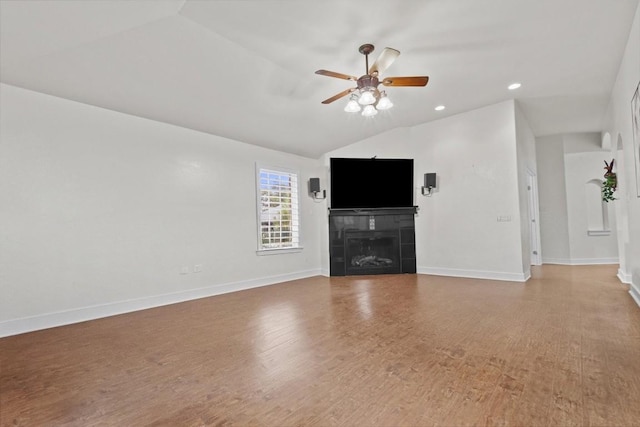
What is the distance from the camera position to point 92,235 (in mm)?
3779

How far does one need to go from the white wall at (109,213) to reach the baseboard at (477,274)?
11.0ft

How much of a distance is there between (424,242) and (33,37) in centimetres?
622

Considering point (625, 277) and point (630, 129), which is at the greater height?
point (630, 129)

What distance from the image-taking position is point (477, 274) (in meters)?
5.52

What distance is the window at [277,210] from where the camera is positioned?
5.79 metres

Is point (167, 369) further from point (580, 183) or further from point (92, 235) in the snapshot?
point (580, 183)

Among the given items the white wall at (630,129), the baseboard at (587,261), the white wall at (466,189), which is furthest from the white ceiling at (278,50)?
the baseboard at (587,261)

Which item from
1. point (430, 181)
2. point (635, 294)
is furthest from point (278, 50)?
point (635, 294)

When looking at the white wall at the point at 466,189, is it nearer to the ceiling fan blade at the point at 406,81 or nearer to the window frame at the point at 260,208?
the window frame at the point at 260,208

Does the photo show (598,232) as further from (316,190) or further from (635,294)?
(316,190)

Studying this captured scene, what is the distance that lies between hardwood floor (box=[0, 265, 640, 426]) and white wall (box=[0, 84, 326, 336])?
44cm

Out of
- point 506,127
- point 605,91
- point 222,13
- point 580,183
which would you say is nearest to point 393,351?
point 222,13

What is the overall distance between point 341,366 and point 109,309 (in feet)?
10.7

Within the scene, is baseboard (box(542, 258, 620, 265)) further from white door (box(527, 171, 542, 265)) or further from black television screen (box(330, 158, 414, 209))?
black television screen (box(330, 158, 414, 209))
